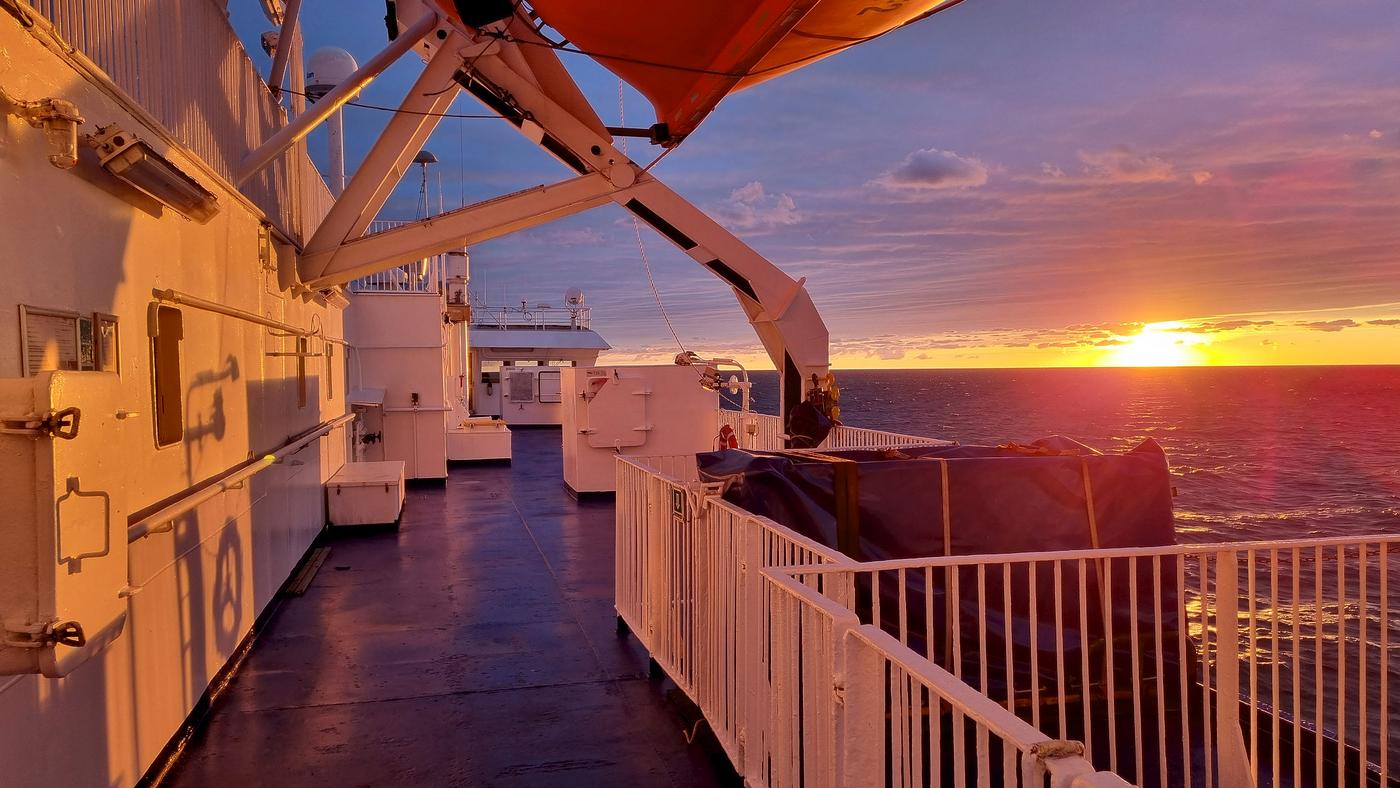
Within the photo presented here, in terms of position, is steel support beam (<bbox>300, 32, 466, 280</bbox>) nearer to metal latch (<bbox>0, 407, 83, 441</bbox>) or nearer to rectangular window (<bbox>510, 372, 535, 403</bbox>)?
metal latch (<bbox>0, 407, 83, 441</bbox>)

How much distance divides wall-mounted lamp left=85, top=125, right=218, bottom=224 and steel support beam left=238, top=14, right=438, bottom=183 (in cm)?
239

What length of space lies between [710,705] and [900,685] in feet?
8.75

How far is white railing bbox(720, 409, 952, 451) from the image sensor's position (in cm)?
801

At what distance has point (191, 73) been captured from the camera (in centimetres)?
564

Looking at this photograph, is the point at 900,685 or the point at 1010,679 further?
the point at 1010,679

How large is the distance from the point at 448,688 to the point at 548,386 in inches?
978

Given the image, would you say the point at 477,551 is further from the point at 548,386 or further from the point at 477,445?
the point at 548,386

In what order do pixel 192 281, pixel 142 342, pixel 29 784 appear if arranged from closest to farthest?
pixel 29 784 < pixel 142 342 < pixel 192 281

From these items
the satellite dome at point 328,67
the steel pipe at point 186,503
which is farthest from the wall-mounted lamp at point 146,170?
the satellite dome at point 328,67

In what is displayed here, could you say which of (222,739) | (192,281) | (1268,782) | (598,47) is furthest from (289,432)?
(1268,782)

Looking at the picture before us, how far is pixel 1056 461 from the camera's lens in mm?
5449

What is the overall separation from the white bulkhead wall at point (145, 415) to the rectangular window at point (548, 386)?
876 inches

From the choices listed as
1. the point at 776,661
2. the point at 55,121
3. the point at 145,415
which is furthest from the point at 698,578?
the point at 55,121

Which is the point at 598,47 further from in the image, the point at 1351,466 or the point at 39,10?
the point at 1351,466
